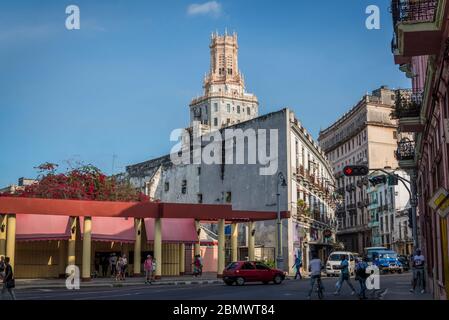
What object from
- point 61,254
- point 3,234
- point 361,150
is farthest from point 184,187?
point 361,150

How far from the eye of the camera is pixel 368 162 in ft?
296

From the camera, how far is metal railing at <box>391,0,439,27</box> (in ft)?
48.8

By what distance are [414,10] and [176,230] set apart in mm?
28476

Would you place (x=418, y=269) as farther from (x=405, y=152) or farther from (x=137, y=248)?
(x=137, y=248)

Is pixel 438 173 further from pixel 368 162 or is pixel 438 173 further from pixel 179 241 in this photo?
pixel 368 162

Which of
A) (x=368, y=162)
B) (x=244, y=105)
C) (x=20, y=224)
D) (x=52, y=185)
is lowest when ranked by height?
(x=20, y=224)

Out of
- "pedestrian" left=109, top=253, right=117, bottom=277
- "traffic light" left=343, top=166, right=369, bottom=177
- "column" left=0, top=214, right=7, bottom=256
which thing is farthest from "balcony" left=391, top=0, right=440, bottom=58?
"pedestrian" left=109, top=253, right=117, bottom=277

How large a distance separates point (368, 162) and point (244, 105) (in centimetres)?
6572

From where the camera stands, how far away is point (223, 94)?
150 m

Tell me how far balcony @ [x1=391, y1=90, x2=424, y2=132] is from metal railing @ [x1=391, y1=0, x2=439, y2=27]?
4.71 m

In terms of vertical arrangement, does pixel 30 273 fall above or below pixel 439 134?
below

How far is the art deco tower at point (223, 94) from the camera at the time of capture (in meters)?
149

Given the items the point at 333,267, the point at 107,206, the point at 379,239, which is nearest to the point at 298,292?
the point at 107,206

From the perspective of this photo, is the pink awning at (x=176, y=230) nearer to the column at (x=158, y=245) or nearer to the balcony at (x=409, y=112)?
the column at (x=158, y=245)
